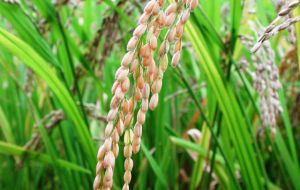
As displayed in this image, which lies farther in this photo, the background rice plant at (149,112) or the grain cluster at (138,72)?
the background rice plant at (149,112)

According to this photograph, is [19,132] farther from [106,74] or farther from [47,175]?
[106,74]

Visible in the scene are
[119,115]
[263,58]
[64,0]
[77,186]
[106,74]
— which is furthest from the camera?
[106,74]

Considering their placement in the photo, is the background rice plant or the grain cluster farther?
the background rice plant

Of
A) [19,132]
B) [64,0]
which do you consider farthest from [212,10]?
[19,132]

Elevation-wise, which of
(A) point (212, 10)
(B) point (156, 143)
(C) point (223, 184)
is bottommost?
(C) point (223, 184)

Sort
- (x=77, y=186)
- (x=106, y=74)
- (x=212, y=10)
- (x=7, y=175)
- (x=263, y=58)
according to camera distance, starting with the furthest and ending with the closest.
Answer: (x=106, y=74), (x=7, y=175), (x=212, y=10), (x=77, y=186), (x=263, y=58)

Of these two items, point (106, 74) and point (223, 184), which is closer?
point (223, 184)

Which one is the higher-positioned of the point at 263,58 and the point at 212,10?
the point at 212,10

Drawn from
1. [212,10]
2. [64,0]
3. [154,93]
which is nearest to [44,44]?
[64,0]

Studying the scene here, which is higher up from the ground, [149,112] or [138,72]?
[138,72]

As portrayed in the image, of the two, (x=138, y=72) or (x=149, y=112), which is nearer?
(x=138, y=72)
